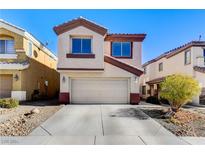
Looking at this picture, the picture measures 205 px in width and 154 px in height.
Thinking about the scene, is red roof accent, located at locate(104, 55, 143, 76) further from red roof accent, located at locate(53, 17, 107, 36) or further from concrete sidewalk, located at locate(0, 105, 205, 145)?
concrete sidewalk, located at locate(0, 105, 205, 145)

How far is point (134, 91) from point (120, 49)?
4.04m

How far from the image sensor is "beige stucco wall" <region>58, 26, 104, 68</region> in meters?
18.6

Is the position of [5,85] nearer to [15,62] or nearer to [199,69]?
[15,62]

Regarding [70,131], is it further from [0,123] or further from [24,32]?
[24,32]

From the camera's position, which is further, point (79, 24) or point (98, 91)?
point (98, 91)

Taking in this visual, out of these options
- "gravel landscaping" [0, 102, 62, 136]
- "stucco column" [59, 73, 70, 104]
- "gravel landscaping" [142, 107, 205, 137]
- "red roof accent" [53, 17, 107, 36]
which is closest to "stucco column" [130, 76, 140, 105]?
"gravel landscaping" [142, 107, 205, 137]

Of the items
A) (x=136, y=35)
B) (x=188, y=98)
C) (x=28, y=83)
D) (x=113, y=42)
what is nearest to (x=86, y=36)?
(x=113, y=42)

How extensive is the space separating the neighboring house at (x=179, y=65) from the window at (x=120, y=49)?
18.1 ft

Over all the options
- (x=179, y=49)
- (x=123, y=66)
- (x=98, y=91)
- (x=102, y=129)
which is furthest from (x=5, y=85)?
(x=179, y=49)

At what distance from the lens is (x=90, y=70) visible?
1859 centimetres

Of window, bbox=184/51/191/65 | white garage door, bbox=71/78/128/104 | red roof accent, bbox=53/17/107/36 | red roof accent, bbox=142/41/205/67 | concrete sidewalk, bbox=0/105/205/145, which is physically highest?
red roof accent, bbox=53/17/107/36

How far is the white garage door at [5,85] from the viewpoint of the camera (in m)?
20.1

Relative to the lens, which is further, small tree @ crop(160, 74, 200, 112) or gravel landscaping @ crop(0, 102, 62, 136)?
small tree @ crop(160, 74, 200, 112)
